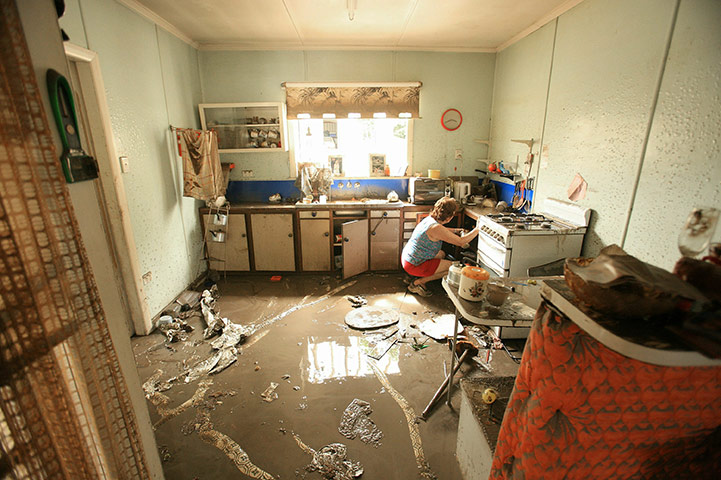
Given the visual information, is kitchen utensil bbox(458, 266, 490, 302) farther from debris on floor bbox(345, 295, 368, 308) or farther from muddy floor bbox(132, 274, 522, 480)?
debris on floor bbox(345, 295, 368, 308)

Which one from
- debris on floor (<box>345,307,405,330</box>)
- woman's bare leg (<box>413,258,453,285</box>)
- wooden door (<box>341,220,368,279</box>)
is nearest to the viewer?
debris on floor (<box>345,307,405,330</box>)

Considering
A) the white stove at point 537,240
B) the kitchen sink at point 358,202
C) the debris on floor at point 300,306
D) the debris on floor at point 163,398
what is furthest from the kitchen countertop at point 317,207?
the debris on floor at point 163,398

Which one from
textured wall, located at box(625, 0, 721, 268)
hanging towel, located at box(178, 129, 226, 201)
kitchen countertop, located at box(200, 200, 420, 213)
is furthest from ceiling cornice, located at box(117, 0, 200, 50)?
textured wall, located at box(625, 0, 721, 268)

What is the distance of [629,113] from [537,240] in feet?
3.67

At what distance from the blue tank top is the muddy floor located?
0.52 meters

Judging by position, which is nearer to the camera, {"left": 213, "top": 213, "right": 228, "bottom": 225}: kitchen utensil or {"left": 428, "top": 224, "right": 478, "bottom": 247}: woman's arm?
{"left": 428, "top": 224, "right": 478, "bottom": 247}: woman's arm

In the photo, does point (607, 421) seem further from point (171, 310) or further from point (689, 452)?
point (171, 310)

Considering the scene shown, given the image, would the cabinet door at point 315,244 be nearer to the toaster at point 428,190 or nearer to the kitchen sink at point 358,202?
the kitchen sink at point 358,202

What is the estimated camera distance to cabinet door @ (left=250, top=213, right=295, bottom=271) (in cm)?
416

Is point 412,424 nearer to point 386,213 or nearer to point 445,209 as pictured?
point 445,209

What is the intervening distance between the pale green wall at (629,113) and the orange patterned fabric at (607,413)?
1576 mm

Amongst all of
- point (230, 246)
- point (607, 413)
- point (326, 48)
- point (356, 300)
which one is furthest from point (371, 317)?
point (326, 48)

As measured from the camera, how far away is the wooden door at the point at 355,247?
13.2ft

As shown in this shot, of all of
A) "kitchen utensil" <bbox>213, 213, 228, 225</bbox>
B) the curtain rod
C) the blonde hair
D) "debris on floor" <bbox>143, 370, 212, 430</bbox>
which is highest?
the curtain rod
